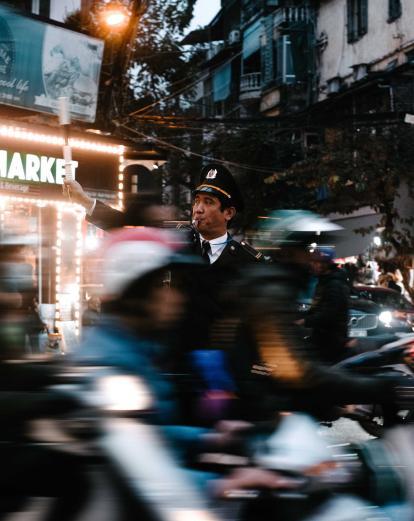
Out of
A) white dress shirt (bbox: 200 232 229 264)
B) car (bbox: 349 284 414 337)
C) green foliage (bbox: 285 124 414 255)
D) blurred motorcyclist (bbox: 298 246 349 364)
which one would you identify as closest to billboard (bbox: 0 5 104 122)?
car (bbox: 349 284 414 337)

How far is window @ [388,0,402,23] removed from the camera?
25.6 m

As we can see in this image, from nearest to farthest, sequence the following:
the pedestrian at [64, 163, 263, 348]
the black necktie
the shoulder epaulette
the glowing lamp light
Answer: the pedestrian at [64, 163, 263, 348], the shoulder epaulette, the black necktie, the glowing lamp light

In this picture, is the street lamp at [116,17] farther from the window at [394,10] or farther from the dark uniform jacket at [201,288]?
the window at [394,10]

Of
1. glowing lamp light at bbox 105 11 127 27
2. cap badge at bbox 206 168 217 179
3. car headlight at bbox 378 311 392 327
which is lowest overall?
car headlight at bbox 378 311 392 327

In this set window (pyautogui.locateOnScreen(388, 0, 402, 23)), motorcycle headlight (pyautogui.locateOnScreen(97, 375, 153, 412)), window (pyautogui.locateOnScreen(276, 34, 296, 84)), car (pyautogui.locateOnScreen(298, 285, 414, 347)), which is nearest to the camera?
motorcycle headlight (pyautogui.locateOnScreen(97, 375, 153, 412))

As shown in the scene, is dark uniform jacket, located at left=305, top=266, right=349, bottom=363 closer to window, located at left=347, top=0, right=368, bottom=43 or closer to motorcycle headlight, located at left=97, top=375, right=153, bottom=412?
motorcycle headlight, located at left=97, top=375, right=153, bottom=412

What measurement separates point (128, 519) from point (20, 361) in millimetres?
630

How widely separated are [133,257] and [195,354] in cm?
53

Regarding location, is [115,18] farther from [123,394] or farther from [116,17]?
[123,394]

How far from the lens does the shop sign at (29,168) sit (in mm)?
12414

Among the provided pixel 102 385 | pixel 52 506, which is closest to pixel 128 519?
pixel 52 506

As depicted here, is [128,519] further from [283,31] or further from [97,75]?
[283,31]

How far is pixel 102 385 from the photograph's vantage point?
293cm

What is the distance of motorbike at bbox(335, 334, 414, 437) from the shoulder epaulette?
792 millimetres
